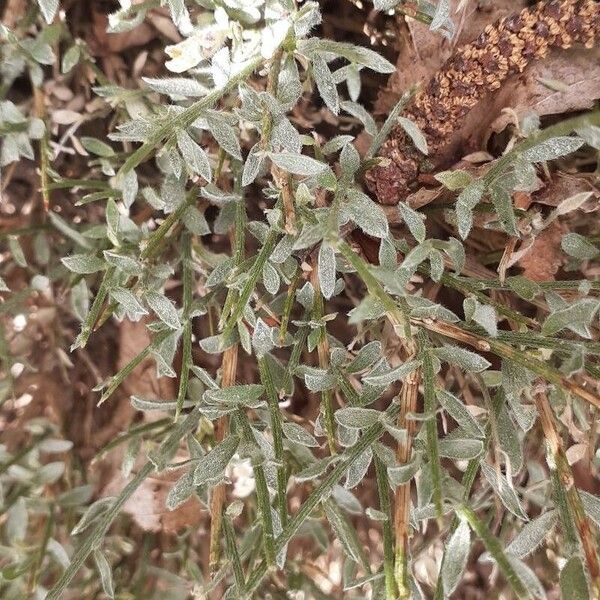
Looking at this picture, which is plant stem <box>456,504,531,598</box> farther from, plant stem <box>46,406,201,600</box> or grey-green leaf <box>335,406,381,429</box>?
plant stem <box>46,406,201,600</box>

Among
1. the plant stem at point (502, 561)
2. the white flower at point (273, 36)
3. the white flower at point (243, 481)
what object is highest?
the white flower at point (273, 36)

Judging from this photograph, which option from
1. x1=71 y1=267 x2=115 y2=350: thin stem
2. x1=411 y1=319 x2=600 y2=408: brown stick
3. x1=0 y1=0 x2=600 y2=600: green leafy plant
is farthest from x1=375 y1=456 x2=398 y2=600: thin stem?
x1=71 y1=267 x2=115 y2=350: thin stem

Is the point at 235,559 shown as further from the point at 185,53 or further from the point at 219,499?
the point at 185,53

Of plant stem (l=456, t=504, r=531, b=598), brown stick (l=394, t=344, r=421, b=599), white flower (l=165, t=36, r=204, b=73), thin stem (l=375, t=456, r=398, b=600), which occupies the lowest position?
thin stem (l=375, t=456, r=398, b=600)

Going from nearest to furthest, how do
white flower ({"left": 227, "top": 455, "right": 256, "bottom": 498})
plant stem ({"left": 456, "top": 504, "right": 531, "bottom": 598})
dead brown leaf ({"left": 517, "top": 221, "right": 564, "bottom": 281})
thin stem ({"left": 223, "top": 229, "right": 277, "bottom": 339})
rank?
plant stem ({"left": 456, "top": 504, "right": 531, "bottom": 598}) < thin stem ({"left": 223, "top": 229, "right": 277, "bottom": 339}) < dead brown leaf ({"left": 517, "top": 221, "right": 564, "bottom": 281}) < white flower ({"left": 227, "top": 455, "right": 256, "bottom": 498})

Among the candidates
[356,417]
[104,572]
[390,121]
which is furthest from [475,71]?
[104,572]

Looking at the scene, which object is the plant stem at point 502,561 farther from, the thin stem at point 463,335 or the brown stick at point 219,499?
Answer: the brown stick at point 219,499

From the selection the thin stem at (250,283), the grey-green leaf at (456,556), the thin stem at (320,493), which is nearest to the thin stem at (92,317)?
the thin stem at (250,283)
